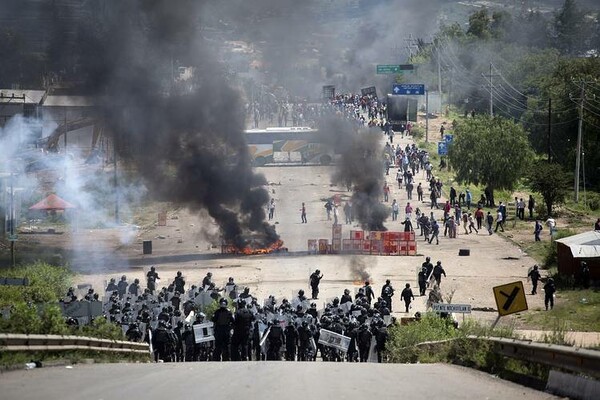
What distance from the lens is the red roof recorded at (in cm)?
4847

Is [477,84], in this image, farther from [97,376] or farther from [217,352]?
[97,376]

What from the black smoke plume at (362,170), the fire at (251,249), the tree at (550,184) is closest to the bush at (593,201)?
the tree at (550,184)

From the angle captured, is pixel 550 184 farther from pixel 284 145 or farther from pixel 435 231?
pixel 284 145

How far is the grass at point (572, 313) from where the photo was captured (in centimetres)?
3222

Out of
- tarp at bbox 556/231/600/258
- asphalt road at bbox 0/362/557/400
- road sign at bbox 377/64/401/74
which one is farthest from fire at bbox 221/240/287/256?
road sign at bbox 377/64/401/74

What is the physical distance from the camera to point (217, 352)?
24.8 meters

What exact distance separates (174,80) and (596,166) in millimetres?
39289

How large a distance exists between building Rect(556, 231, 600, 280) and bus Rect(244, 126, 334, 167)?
3389cm

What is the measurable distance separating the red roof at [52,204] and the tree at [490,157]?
2465cm

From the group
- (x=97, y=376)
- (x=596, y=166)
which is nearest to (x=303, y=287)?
(x=97, y=376)

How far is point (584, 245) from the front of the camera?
39.1m

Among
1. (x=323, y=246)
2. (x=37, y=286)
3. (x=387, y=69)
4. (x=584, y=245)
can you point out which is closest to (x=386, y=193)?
(x=323, y=246)

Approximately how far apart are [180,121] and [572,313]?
70.7 ft

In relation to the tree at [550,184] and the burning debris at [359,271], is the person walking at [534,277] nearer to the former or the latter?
the burning debris at [359,271]
